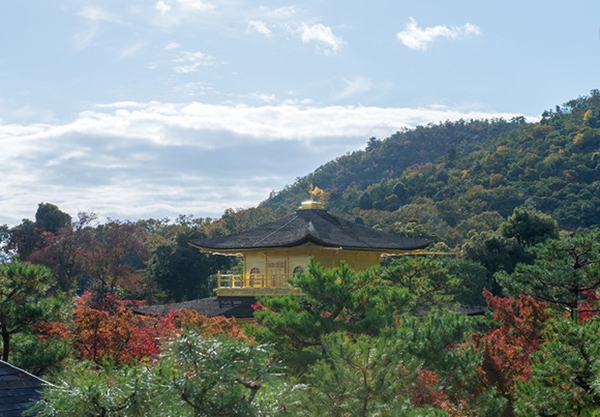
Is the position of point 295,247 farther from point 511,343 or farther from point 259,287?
point 511,343

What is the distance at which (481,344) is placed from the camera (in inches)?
726

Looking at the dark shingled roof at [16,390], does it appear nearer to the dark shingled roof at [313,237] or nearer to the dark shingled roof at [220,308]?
the dark shingled roof at [220,308]

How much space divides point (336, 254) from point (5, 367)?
68.0ft

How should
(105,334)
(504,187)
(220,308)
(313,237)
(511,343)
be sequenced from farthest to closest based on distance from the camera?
(504,187) < (220,308) < (313,237) < (105,334) < (511,343)

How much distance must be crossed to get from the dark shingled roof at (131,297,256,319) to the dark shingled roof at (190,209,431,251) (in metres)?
1.89

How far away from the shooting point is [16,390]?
32.1 feet

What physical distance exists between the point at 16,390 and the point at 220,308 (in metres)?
19.3

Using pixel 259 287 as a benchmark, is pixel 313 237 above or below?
above

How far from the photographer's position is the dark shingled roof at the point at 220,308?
28.2 meters

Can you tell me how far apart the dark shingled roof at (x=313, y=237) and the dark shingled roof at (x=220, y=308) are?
1895 millimetres

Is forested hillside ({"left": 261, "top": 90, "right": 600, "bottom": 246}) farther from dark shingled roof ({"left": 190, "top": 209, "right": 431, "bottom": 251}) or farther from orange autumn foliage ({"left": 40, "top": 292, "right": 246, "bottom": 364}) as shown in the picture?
orange autumn foliage ({"left": 40, "top": 292, "right": 246, "bottom": 364})

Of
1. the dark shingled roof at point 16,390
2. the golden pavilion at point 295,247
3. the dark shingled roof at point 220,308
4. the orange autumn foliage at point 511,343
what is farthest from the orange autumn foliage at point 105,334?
the dark shingled roof at point 16,390

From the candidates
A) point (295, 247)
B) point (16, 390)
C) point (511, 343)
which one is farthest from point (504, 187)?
point (16, 390)

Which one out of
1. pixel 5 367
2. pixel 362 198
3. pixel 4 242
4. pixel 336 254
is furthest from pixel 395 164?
pixel 5 367
